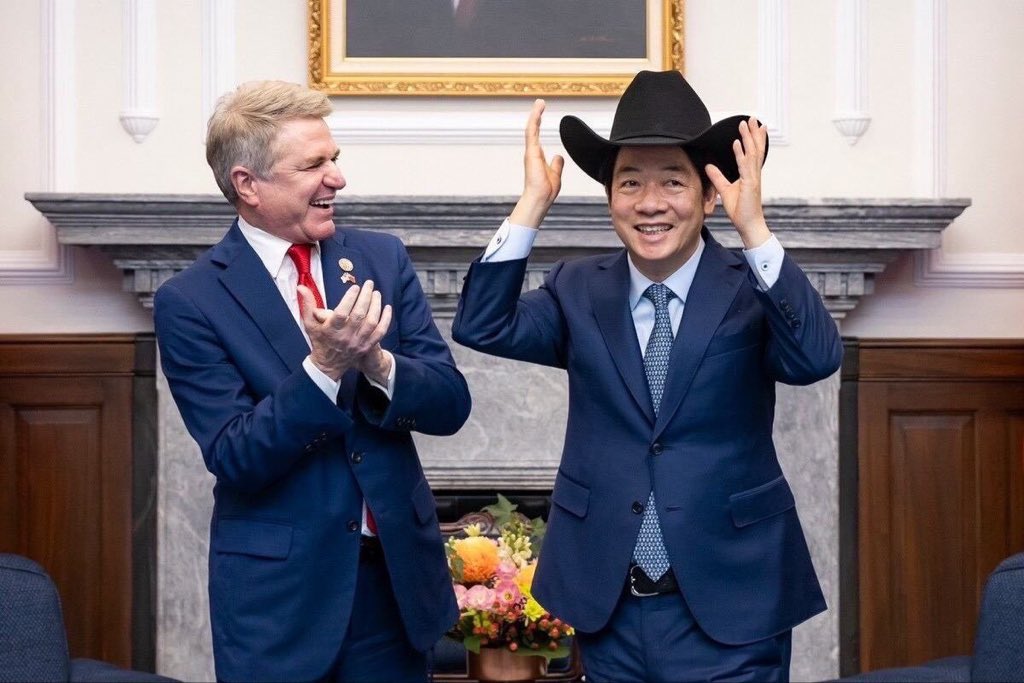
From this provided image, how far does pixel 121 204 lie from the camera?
3779 mm

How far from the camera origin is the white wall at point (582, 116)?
13.1ft

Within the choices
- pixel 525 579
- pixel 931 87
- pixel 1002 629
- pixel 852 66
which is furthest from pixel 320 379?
pixel 931 87

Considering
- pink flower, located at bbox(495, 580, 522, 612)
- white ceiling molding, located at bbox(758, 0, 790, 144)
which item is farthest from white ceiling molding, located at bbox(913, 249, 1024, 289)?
pink flower, located at bbox(495, 580, 522, 612)

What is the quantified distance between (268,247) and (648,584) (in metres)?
0.83

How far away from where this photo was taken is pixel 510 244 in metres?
2.19

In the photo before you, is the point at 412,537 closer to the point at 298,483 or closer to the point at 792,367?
the point at 298,483

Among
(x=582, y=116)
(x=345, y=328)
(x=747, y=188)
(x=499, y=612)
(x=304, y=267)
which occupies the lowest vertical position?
(x=499, y=612)

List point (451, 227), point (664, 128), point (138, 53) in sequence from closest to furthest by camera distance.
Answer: point (664, 128) < point (451, 227) < point (138, 53)

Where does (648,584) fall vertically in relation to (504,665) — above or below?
above

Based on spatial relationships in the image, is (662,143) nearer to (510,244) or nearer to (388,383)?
(510,244)

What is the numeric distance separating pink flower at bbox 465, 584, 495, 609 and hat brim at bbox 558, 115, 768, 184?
99 cm

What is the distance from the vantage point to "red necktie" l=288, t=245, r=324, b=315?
217cm

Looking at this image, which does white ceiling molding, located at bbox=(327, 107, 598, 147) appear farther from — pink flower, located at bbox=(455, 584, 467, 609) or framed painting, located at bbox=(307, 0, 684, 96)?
pink flower, located at bbox=(455, 584, 467, 609)

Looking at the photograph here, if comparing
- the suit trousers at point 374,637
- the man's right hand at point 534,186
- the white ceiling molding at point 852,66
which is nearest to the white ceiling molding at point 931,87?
the white ceiling molding at point 852,66
